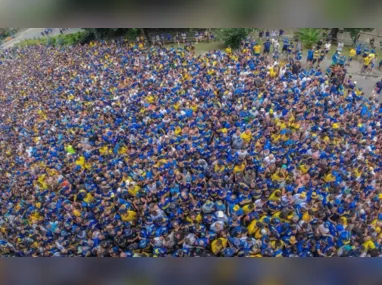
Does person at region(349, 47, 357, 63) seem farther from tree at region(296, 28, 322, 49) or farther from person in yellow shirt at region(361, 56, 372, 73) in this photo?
tree at region(296, 28, 322, 49)

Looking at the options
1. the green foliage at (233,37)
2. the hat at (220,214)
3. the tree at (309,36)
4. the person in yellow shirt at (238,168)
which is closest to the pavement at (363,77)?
the tree at (309,36)

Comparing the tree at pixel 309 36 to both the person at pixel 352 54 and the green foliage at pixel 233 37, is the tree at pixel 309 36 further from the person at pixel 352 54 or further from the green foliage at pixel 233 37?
the green foliage at pixel 233 37

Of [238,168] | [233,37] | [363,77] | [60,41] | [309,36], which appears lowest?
[238,168]

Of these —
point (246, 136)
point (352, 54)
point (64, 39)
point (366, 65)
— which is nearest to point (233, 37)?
point (352, 54)

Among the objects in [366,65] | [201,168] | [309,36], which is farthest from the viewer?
[309,36]

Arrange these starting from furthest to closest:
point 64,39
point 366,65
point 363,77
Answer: point 64,39 → point 363,77 → point 366,65

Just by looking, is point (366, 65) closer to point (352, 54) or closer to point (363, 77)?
point (363, 77)
